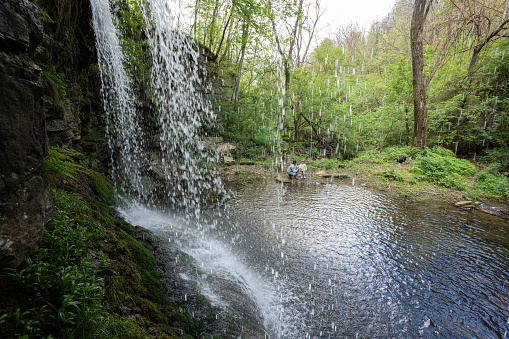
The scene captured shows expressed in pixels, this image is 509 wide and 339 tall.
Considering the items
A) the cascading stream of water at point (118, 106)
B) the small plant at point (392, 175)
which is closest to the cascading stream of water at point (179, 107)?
the cascading stream of water at point (118, 106)

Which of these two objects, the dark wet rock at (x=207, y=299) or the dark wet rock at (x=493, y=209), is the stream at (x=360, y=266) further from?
the dark wet rock at (x=493, y=209)

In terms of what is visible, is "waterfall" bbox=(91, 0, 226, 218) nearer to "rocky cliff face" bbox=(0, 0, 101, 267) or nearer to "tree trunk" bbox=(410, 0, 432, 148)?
"rocky cliff face" bbox=(0, 0, 101, 267)

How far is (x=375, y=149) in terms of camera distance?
17438 millimetres

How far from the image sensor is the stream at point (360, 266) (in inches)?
133

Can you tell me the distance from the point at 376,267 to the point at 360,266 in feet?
1.13

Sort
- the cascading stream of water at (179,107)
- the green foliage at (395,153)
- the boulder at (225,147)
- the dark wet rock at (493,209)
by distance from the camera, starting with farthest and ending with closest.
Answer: the boulder at (225,147) → the green foliage at (395,153) → the cascading stream of water at (179,107) → the dark wet rock at (493,209)

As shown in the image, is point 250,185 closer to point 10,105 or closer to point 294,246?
point 294,246

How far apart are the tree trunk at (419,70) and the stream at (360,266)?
7.25 m

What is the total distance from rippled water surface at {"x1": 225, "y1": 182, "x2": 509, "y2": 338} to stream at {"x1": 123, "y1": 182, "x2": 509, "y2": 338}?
0.02m

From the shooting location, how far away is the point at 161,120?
441 inches

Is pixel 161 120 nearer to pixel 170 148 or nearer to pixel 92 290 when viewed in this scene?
pixel 170 148

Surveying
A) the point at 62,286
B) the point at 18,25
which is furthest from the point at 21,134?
the point at 62,286

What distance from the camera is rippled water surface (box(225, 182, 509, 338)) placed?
3361 mm

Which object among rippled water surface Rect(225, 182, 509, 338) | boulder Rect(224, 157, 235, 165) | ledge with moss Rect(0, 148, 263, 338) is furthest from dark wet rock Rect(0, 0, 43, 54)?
boulder Rect(224, 157, 235, 165)
